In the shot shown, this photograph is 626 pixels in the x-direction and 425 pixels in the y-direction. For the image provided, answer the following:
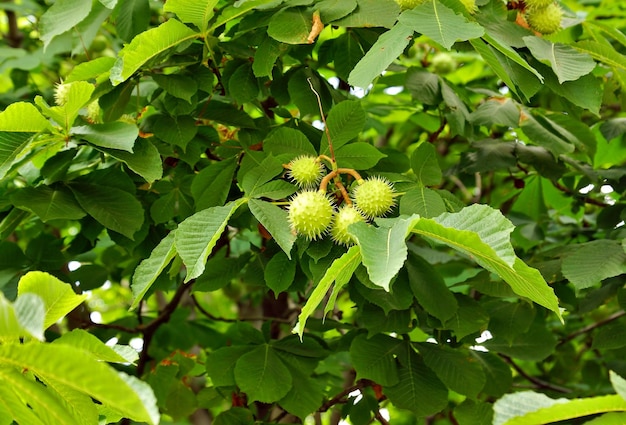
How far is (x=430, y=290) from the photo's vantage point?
2125mm

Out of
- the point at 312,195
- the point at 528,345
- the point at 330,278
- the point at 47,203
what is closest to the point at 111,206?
the point at 47,203

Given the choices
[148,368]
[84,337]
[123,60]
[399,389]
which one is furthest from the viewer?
[148,368]

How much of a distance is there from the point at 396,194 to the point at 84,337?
828 millimetres

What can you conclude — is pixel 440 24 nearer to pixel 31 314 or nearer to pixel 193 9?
pixel 193 9

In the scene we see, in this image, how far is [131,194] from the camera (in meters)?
2.32

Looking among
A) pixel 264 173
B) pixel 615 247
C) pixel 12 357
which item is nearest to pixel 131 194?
pixel 264 173

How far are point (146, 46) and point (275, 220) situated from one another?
0.55m

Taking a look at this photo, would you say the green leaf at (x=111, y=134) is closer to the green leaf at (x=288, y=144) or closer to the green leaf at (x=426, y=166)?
the green leaf at (x=288, y=144)

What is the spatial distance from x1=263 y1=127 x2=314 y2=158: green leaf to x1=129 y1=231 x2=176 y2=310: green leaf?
1.37 feet

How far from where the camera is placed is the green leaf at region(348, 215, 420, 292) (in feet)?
4.45

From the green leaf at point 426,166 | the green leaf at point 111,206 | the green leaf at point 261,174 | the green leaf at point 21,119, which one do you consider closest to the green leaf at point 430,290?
the green leaf at point 426,166

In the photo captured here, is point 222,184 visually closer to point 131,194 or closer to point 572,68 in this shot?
point 131,194

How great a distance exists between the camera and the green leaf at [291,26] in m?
1.99

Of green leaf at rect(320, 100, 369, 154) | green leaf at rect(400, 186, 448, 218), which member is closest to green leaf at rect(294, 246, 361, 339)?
green leaf at rect(400, 186, 448, 218)
